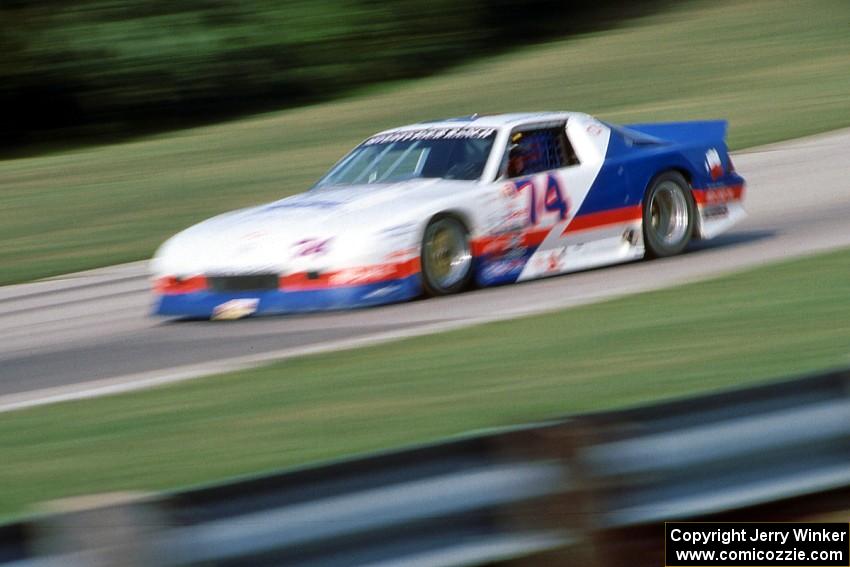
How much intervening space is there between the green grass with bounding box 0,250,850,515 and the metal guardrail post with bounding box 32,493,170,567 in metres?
1.77

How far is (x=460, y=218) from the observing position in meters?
9.66

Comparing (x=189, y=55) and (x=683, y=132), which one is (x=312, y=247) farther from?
(x=189, y=55)

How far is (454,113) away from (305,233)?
486 inches

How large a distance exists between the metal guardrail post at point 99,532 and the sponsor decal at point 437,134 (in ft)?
24.0

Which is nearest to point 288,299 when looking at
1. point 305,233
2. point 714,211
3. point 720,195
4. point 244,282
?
point 244,282

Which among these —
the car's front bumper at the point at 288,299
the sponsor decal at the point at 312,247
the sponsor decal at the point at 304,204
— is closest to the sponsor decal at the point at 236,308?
the car's front bumper at the point at 288,299

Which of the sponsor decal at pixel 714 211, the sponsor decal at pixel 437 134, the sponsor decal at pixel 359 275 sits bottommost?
Result: the sponsor decal at pixel 714 211

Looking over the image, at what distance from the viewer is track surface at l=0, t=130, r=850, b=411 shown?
318 inches

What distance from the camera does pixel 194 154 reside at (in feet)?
64.5

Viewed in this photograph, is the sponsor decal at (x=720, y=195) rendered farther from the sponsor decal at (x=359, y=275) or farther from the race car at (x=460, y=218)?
the sponsor decal at (x=359, y=275)

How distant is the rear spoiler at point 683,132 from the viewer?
37.9 ft

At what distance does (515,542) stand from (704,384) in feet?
8.18

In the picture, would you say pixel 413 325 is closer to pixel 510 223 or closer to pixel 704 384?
pixel 510 223

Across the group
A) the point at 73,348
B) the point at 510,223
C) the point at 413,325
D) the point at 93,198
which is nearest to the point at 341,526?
the point at 413,325
